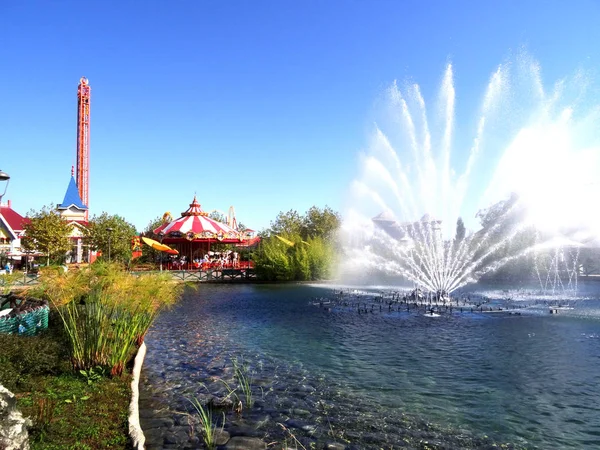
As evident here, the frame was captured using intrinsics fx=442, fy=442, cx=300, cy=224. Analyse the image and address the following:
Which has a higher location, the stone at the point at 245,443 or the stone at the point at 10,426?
the stone at the point at 10,426

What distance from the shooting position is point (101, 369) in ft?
36.6

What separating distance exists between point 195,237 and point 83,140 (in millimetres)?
38442

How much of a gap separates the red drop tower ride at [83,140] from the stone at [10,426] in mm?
79626

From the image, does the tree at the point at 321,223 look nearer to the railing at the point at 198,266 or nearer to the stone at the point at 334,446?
the railing at the point at 198,266

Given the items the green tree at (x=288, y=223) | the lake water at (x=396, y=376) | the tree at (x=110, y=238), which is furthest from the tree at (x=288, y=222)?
the lake water at (x=396, y=376)

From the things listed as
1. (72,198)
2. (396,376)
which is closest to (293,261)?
(396,376)

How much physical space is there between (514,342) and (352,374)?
24.2 feet

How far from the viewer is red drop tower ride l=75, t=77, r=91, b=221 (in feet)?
257

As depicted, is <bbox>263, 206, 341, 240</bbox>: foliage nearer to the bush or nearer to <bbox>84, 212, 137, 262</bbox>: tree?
<bbox>84, 212, 137, 262</bbox>: tree

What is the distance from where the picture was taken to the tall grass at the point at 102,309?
36.6ft

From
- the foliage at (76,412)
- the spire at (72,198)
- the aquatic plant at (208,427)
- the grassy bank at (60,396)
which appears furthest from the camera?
the spire at (72,198)

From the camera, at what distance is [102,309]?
11680mm

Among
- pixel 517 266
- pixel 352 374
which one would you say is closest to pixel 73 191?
pixel 517 266

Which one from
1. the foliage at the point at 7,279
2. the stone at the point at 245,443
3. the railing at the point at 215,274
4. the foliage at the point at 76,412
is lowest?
the stone at the point at 245,443
